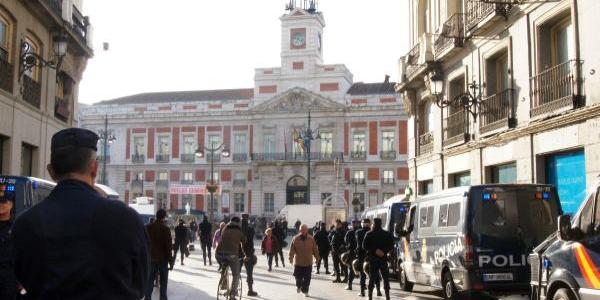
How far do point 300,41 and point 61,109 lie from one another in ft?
182

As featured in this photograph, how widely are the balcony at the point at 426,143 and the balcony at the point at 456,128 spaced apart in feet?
7.24

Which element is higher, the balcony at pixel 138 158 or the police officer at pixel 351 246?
the balcony at pixel 138 158

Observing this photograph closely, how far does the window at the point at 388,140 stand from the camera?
242 ft

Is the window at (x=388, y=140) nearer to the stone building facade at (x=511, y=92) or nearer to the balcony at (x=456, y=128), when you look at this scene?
the stone building facade at (x=511, y=92)

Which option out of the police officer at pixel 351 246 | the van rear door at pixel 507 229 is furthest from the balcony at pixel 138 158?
the van rear door at pixel 507 229

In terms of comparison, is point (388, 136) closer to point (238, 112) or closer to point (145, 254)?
point (238, 112)

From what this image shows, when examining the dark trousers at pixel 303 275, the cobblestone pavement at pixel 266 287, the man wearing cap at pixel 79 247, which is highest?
the man wearing cap at pixel 79 247

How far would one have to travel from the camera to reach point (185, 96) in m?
82.8

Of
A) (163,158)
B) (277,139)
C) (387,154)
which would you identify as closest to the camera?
(387,154)

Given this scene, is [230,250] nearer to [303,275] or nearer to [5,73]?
[303,275]

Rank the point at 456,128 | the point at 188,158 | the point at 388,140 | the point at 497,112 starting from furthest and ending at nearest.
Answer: the point at 188,158 → the point at 388,140 → the point at 456,128 → the point at 497,112

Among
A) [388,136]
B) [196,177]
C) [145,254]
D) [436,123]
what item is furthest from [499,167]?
[196,177]

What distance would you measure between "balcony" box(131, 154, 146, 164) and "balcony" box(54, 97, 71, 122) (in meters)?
56.0

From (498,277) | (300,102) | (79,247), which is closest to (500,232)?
(498,277)
